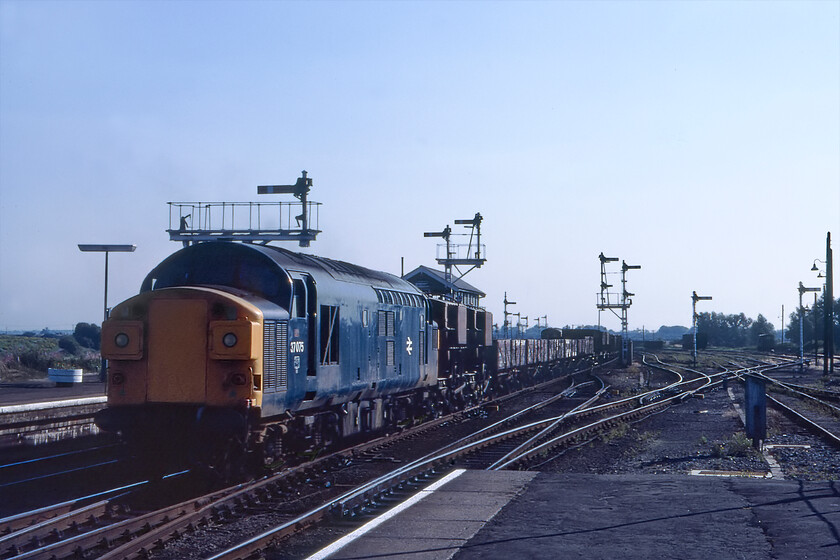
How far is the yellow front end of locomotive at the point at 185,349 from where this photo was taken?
459 inches

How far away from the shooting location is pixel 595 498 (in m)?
11.2

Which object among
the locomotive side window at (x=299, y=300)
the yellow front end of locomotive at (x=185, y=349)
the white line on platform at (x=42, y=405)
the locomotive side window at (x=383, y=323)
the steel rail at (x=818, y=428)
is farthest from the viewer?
the steel rail at (x=818, y=428)

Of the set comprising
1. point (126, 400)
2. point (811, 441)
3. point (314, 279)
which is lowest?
point (811, 441)

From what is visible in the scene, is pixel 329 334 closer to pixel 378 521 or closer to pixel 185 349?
pixel 185 349

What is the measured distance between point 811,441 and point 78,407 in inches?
642

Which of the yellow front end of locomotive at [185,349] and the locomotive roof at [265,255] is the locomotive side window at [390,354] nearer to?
the locomotive roof at [265,255]

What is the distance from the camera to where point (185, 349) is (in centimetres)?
1184

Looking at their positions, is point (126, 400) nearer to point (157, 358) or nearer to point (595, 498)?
point (157, 358)

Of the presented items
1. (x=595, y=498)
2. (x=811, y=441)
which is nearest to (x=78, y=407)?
(x=595, y=498)

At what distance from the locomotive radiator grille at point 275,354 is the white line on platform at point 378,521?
8.46ft

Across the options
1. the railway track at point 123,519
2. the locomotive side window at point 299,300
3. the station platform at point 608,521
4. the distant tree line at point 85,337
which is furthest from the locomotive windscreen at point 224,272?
the distant tree line at point 85,337

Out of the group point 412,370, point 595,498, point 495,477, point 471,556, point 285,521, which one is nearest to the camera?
point 471,556

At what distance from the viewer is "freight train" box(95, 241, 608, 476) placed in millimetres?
11734

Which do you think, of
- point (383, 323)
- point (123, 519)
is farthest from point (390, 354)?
point (123, 519)
